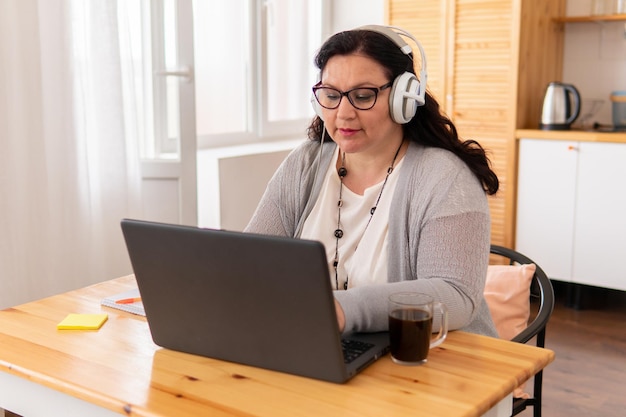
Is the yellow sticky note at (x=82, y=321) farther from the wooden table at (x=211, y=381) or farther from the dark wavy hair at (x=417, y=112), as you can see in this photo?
the dark wavy hair at (x=417, y=112)

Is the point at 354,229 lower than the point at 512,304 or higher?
higher

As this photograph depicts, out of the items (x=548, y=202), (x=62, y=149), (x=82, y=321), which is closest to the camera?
(x=82, y=321)

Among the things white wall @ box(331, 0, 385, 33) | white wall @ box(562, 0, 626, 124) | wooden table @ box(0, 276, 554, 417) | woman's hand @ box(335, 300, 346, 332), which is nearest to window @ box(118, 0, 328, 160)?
white wall @ box(331, 0, 385, 33)

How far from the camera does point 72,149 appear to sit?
3113mm

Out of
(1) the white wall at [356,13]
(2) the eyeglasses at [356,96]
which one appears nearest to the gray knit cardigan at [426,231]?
(2) the eyeglasses at [356,96]

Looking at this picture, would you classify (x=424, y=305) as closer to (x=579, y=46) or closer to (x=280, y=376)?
(x=280, y=376)

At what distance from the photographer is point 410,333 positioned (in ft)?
4.16

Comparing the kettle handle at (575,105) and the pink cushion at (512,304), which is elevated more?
the kettle handle at (575,105)

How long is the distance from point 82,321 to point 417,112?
0.83 metres

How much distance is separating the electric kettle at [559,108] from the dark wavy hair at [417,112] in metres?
2.38

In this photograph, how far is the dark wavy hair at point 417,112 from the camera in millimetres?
1693

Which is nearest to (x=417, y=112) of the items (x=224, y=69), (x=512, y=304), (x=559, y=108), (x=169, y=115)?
(x=512, y=304)

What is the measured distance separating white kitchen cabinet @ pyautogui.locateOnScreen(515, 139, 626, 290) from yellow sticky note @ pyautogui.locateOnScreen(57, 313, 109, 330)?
2876 mm

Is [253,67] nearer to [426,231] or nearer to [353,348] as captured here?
[426,231]
